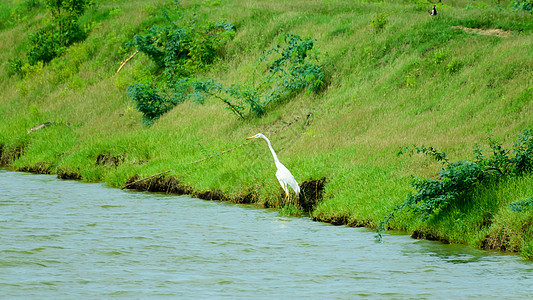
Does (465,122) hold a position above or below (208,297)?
above

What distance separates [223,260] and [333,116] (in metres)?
9.82

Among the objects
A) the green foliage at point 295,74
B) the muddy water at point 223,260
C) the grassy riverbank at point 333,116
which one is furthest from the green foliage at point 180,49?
the muddy water at point 223,260

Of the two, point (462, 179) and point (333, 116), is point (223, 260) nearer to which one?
point (462, 179)

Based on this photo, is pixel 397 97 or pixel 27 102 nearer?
pixel 397 97

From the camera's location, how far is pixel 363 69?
2156cm

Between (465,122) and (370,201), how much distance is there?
13.7 ft

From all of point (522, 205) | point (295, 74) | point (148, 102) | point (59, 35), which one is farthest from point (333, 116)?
point (59, 35)

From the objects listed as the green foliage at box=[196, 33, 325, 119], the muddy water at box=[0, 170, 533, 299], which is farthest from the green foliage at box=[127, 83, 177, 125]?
the muddy water at box=[0, 170, 533, 299]

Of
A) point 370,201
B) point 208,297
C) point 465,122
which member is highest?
point 465,122

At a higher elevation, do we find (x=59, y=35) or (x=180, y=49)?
(x=59, y=35)

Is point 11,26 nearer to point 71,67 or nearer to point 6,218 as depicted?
point 71,67

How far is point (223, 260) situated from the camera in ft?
33.8

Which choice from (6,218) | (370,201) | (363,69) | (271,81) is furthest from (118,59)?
(370,201)

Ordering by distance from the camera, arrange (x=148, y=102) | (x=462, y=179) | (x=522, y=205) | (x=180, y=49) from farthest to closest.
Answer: (x=180, y=49), (x=148, y=102), (x=462, y=179), (x=522, y=205)
